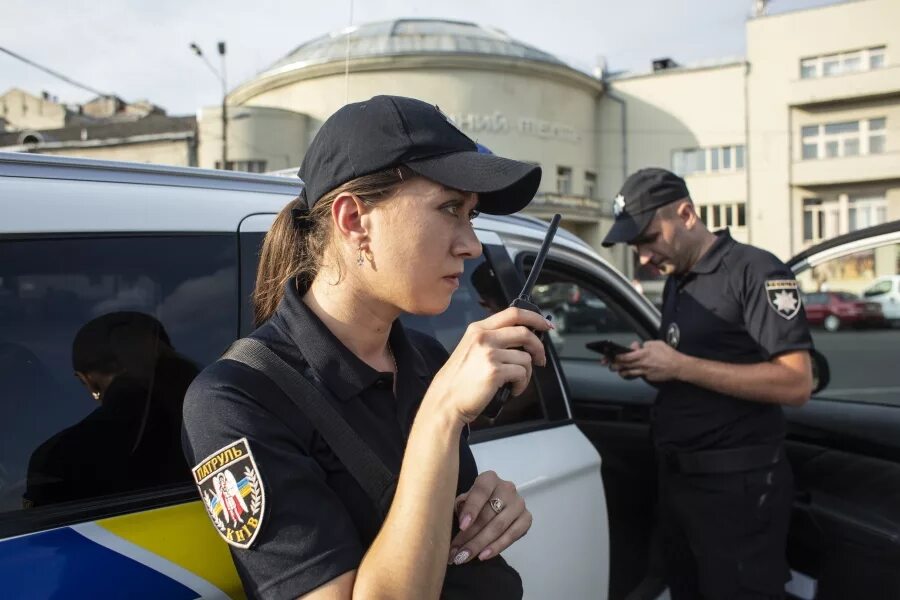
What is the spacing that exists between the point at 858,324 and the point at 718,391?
57.2 inches

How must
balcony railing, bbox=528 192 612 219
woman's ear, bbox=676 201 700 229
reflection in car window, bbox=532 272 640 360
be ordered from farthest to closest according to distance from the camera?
balcony railing, bbox=528 192 612 219 < reflection in car window, bbox=532 272 640 360 < woman's ear, bbox=676 201 700 229

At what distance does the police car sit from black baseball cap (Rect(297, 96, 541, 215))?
1.23 ft

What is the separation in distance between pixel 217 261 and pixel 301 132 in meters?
30.6

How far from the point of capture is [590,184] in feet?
120

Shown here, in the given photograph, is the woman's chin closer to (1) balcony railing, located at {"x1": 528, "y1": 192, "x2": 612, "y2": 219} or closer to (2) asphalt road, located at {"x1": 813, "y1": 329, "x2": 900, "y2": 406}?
(2) asphalt road, located at {"x1": 813, "y1": 329, "x2": 900, "y2": 406}

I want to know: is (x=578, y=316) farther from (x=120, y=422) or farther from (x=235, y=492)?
(x=235, y=492)

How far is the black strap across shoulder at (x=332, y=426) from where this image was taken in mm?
1074

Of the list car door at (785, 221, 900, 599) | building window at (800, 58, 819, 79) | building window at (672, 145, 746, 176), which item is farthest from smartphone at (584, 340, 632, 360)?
building window at (800, 58, 819, 79)

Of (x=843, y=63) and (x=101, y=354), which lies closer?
(x=101, y=354)

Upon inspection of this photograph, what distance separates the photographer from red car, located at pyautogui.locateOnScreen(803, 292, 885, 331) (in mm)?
3121

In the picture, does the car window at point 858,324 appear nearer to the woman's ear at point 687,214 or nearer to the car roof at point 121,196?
the woman's ear at point 687,214

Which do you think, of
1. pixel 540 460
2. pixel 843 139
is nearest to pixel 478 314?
pixel 540 460

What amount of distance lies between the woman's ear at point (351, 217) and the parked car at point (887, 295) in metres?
2.65

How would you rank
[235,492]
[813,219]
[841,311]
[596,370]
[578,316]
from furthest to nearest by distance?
[813,219] → [578,316] → [596,370] → [841,311] → [235,492]
